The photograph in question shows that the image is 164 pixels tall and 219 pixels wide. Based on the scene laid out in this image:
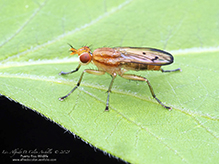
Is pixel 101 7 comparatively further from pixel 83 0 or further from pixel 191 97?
pixel 191 97

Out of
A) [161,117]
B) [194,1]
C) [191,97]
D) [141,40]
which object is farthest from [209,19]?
[161,117]

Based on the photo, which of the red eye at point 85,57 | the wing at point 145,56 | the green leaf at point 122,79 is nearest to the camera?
the green leaf at point 122,79

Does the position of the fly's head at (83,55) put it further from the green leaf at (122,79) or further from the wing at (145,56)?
the wing at (145,56)

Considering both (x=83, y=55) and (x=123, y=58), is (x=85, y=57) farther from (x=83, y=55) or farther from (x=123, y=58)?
(x=123, y=58)

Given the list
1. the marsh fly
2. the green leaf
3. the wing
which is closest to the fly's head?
the marsh fly

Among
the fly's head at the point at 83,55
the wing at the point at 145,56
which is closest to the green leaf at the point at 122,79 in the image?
the fly's head at the point at 83,55

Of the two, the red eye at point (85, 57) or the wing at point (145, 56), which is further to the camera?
the red eye at point (85, 57)
